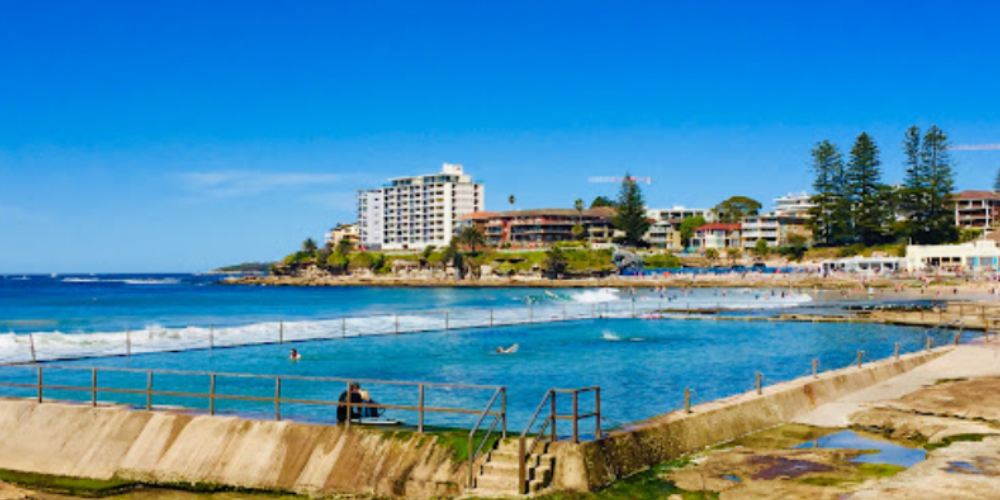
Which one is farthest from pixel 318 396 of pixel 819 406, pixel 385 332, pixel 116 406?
pixel 385 332

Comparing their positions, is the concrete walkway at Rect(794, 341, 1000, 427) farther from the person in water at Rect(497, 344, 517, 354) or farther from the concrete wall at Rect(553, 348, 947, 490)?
the person in water at Rect(497, 344, 517, 354)

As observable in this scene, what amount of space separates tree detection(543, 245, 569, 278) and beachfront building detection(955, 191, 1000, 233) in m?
77.1

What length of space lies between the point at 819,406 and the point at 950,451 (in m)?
5.68

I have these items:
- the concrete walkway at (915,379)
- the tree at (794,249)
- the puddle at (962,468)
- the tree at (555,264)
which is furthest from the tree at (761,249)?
the puddle at (962,468)

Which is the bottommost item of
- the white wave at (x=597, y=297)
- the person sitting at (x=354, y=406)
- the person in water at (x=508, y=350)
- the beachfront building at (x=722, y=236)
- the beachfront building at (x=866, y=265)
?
the person in water at (x=508, y=350)

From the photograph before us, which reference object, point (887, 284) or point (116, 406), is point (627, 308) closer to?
point (887, 284)

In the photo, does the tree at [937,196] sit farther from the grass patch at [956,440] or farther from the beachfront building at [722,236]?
the grass patch at [956,440]

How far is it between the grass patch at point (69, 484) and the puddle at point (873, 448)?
495 inches

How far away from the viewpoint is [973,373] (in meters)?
26.0

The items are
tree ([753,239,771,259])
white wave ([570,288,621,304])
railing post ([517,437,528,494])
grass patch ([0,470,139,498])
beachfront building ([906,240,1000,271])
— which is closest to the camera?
railing post ([517,437,528,494])

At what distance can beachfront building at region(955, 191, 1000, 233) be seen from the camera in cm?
16888

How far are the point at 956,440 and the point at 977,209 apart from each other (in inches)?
6983

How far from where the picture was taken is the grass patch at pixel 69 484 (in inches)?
589

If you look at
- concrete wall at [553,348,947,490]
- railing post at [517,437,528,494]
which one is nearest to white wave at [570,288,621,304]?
concrete wall at [553,348,947,490]
